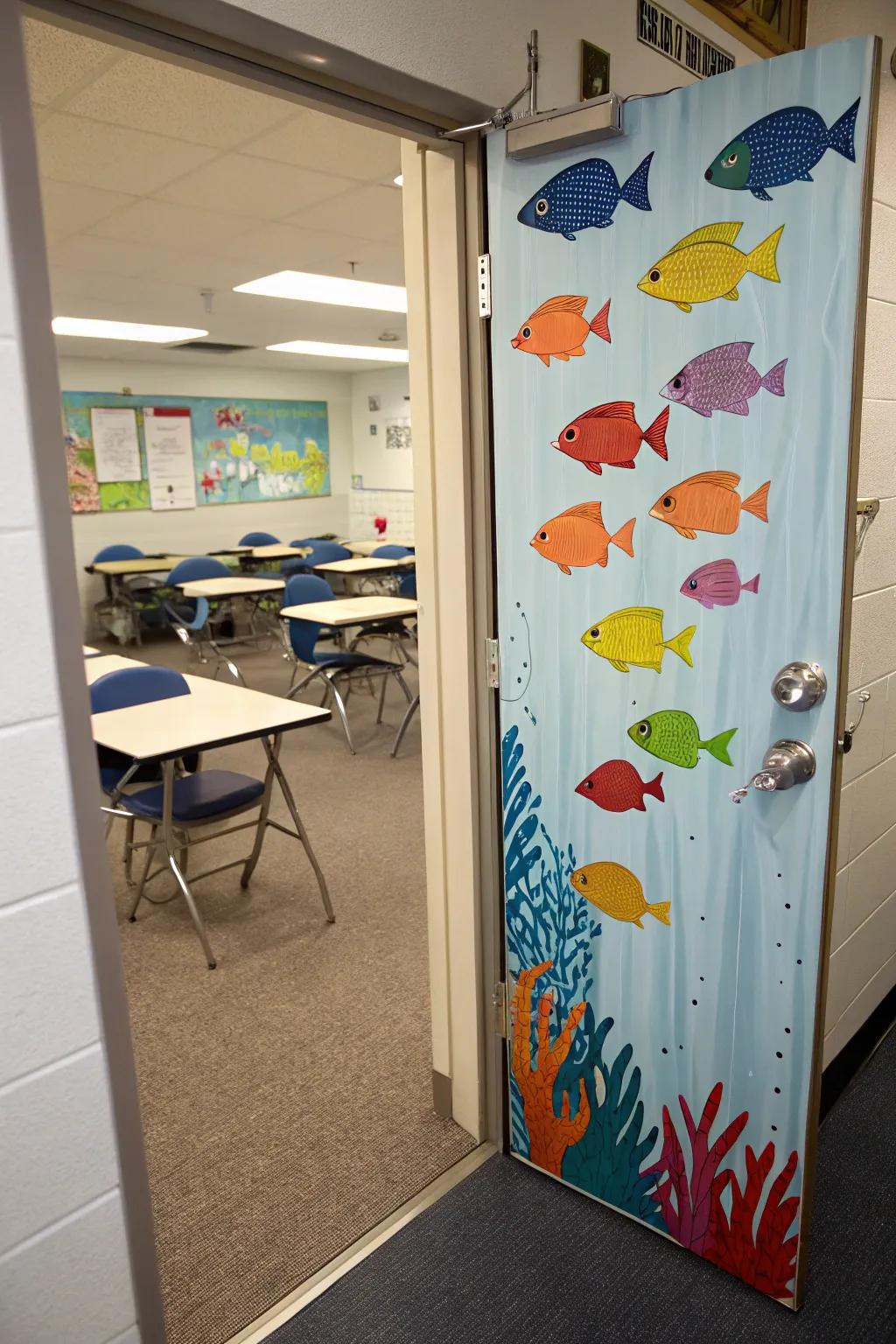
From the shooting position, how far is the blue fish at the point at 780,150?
1354mm

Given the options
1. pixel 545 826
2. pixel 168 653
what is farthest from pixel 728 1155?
pixel 168 653

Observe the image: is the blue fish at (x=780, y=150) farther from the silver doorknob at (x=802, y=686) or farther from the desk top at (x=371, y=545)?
the desk top at (x=371, y=545)

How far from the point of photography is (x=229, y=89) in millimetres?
2588

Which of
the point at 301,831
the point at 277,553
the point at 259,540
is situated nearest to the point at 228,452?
the point at 259,540

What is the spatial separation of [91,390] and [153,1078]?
802 cm

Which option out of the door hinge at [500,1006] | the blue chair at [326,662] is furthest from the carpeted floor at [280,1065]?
the blue chair at [326,662]

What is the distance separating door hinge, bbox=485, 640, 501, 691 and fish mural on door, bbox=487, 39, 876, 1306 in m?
0.03

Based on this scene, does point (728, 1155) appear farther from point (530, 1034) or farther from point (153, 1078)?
point (153, 1078)

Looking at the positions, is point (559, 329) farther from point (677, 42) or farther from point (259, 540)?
point (259, 540)

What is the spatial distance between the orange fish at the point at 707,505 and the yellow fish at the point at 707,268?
11.5 inches

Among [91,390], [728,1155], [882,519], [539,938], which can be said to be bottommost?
[728,1155]

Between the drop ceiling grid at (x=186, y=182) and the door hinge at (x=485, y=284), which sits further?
the drop ceiling grid at (x=186, y=182)

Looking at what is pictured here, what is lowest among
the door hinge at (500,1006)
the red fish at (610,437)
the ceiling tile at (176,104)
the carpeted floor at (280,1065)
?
the carpeted floor at (280,1065)

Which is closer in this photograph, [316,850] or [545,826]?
[545,826]
